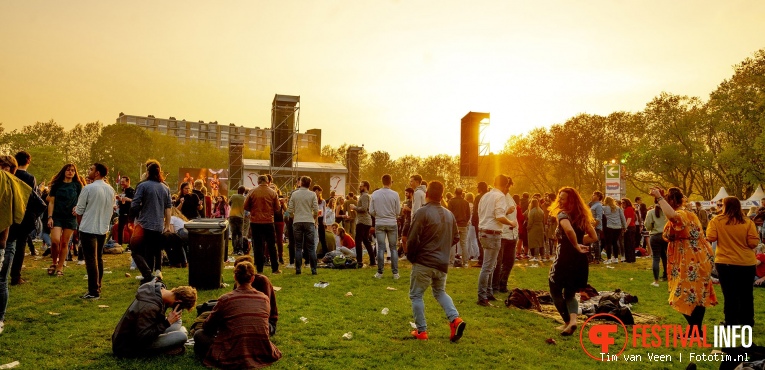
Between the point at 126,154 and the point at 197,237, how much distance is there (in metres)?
59.9

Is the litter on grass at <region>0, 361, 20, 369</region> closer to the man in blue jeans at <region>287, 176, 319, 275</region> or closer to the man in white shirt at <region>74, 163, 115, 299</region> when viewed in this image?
the man in white shirt at <region>74, 163, 115, 299</region>

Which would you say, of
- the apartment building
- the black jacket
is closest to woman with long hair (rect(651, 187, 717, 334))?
the black jacket

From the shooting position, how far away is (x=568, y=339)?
6.41 metres

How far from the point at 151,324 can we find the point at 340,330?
2.28 meters

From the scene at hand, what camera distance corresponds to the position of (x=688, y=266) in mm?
6301

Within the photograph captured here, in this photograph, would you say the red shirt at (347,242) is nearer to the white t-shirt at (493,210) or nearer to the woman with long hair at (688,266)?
the white t-shirt at (493,210)

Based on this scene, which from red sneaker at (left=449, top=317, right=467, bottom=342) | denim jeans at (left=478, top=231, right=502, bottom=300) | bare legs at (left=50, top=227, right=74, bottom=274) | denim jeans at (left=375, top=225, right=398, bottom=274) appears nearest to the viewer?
red sneaker at (left=449, top=317, right=467, bottom=342)

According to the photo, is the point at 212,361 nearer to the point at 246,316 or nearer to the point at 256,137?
the point at 246,316

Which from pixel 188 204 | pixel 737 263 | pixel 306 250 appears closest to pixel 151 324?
pixel 306 250

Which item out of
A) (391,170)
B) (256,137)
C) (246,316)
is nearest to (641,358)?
(246,316)

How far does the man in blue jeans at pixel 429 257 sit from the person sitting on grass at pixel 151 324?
2501 mm

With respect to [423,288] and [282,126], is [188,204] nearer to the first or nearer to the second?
[423,288]

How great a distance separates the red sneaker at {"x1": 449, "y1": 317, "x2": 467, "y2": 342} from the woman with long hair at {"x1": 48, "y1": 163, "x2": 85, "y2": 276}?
24.8ft

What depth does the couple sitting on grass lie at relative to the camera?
194 inches
